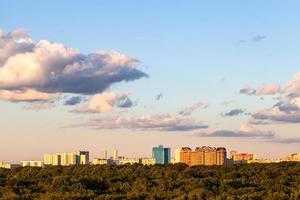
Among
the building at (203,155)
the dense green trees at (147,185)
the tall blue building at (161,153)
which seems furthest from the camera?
the tall blue building at (161,153)

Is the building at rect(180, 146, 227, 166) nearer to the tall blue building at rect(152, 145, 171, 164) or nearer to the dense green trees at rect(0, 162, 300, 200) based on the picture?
the tall blue building at rect(152, 145, 171, 164)

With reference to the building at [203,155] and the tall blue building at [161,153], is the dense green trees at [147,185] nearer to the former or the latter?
the building at [203,155]

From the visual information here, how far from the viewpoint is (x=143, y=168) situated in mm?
50844

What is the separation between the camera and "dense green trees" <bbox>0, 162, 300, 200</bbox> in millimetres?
30000

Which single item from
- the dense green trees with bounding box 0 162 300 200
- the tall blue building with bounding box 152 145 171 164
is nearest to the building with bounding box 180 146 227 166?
the tall blue building with bounding box 152 145 171 164

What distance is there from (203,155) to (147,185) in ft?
291

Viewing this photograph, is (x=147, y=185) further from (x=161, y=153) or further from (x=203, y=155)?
(x=161, y=153)

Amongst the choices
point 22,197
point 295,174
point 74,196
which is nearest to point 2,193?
point 22,197

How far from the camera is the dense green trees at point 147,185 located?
3000cm

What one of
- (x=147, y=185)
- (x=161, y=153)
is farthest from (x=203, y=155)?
(x=147, y=185)

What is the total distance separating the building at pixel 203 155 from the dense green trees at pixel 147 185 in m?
68.2

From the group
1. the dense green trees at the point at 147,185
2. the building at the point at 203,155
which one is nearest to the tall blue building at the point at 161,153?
the building at the point at 203,155

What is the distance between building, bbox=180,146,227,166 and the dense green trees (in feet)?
224

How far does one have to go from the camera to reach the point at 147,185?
116 feet
